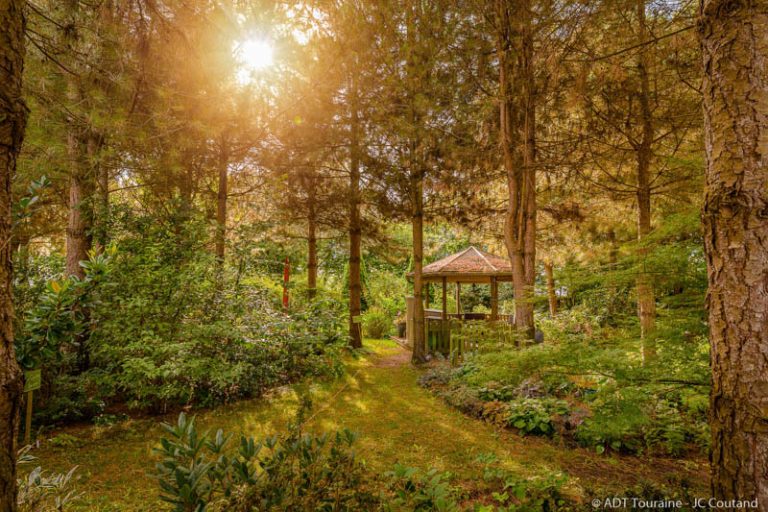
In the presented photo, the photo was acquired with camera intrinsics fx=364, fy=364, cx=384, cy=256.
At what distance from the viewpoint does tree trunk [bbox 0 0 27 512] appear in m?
1.23

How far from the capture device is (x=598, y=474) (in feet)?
11.2

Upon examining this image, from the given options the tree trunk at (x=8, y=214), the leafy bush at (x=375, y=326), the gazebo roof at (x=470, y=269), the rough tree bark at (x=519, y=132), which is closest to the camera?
the tree trunk at (x=8, y=214)

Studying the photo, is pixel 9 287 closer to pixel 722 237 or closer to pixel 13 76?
pixel 13 76

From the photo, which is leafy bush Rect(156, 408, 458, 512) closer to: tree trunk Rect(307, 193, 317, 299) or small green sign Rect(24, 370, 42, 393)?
small green sign Rect(24, 370, 42, 393)

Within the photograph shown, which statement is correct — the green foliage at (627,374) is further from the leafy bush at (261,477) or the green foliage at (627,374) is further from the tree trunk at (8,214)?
the tree trunk at (8,214)

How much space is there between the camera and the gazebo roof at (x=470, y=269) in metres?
10.1

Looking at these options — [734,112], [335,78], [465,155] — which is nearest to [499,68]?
[465,155]

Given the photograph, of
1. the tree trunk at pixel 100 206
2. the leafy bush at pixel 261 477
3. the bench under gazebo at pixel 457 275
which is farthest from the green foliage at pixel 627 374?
the tree trunk at pixel 100 206

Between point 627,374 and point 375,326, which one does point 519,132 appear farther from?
point 375,326

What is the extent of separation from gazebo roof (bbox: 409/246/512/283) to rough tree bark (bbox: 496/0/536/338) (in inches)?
150

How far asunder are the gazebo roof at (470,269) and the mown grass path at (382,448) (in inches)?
184

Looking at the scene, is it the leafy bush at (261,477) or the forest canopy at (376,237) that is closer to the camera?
the leafy bush at (261,477)

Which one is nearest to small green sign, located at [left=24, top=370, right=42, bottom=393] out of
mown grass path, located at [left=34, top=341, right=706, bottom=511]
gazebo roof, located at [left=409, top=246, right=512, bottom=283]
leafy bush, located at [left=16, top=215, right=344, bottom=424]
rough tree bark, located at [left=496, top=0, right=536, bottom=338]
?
leafy bush, located at [left=16, top=215, right=344, bottom=424]

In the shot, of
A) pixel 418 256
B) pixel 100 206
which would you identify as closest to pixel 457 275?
pixel 418 256
